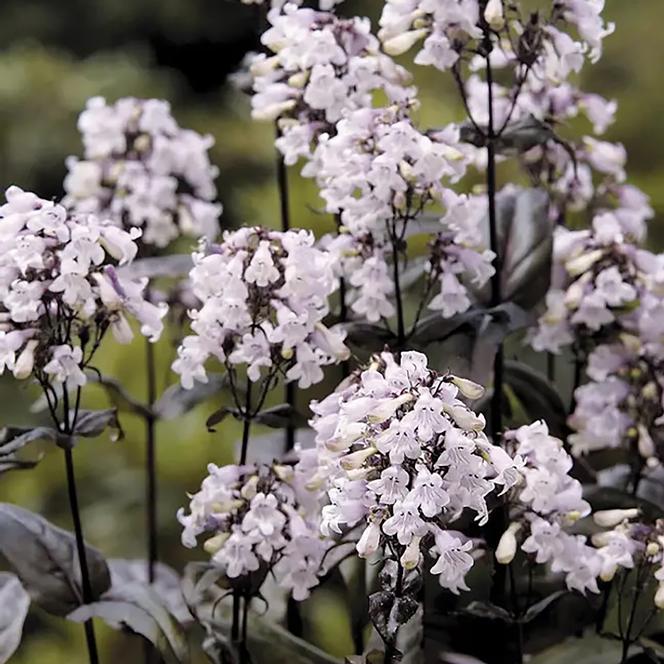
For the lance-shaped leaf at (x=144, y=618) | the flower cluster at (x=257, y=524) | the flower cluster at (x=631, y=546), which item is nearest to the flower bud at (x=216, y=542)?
the flower cluster at (x=257, y=524)

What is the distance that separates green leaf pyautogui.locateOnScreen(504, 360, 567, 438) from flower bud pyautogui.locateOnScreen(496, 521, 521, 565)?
0.35m

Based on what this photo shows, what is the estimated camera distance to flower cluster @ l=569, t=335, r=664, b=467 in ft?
4.11

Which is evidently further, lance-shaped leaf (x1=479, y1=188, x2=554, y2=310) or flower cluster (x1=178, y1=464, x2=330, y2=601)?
lance-shaped leaf (x1=479, y1=188, x2=554, y2=310)

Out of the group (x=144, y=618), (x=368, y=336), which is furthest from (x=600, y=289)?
(x=144, y=618)

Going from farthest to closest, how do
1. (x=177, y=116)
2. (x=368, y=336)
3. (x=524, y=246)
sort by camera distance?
(x=177, y=116) → (x=524, y=246) → (x=368, y=336)

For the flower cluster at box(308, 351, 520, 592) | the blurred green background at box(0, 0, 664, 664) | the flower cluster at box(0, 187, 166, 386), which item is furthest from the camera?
the blurred green background at box(0, 0, 664, 664)

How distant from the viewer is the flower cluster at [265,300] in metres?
0.95

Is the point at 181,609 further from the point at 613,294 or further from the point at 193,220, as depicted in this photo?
A: the point at 613,294

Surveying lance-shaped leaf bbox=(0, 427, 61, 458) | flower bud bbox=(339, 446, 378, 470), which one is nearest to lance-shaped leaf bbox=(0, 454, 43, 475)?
lance-shaped leaf bbox=(0, 427, 61, 458)

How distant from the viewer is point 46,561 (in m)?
1.15

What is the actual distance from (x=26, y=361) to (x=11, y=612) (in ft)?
1.02

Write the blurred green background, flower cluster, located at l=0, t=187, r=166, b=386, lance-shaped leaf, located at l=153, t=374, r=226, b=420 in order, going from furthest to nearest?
the blurred green background < lance-shaped leaf, located at l=153, t=374, r=226, b=420 < flower cluster, located at l=0, t=187, r=166, b=386

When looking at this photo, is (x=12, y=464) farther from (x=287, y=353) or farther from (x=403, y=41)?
(x=403, y=41)

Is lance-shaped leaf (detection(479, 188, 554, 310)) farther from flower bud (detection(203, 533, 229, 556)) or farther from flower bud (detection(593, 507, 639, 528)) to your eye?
flower bud (detection(203, 533, 229, 556))
